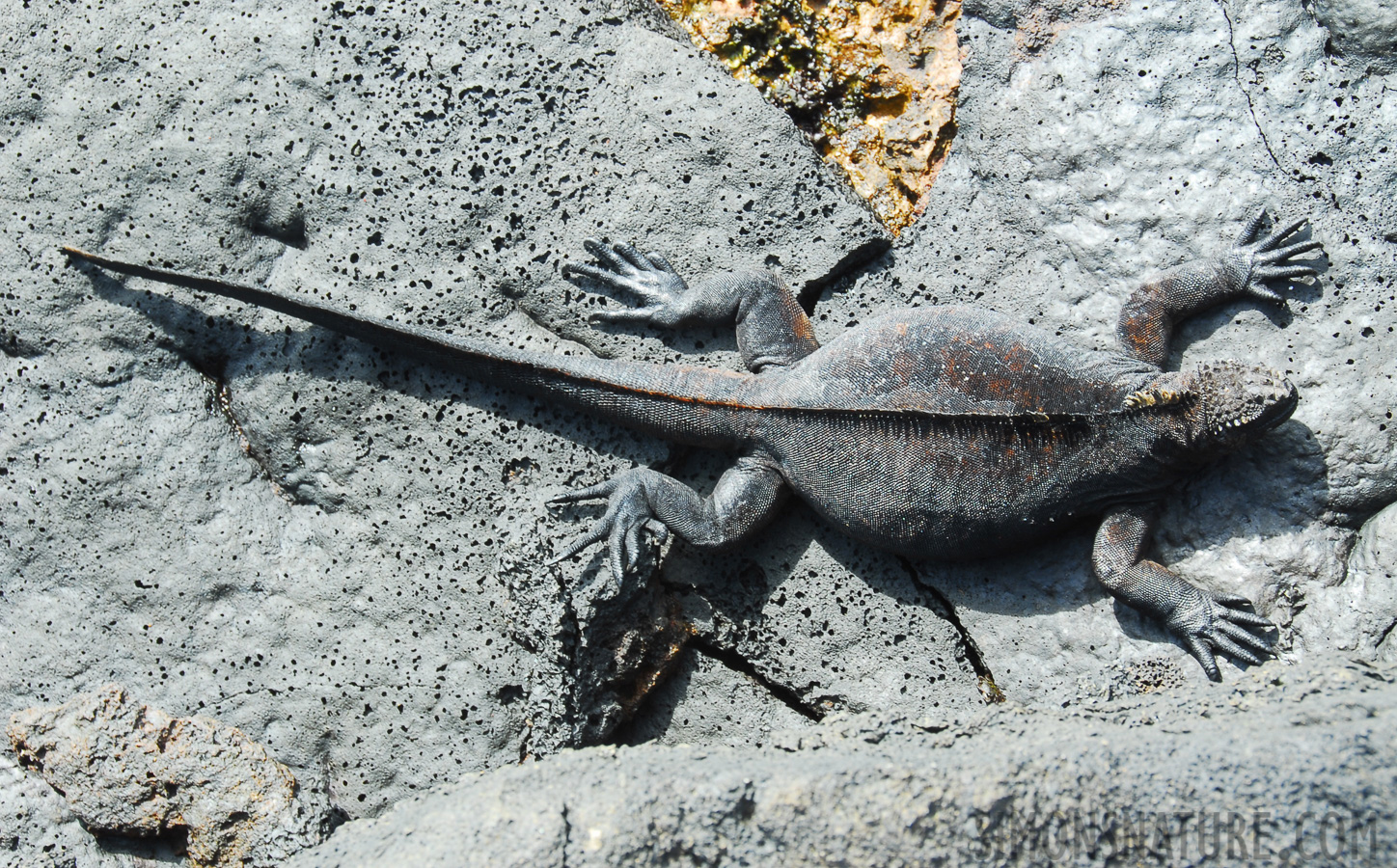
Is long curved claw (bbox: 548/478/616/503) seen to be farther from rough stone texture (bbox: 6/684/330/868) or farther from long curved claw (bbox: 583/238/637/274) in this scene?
rough stone texture (bbox: 6/684/330/868)

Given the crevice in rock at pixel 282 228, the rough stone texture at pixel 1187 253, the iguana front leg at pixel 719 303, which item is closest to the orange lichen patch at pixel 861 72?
the rough stone texture at pixel 1187 253

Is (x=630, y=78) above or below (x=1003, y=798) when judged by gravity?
above

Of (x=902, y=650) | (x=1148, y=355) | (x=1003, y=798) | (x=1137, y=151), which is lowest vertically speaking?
(x=902, y=650)

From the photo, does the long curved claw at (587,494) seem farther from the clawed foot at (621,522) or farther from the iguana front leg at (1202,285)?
the iguana front leg at (1202,285)

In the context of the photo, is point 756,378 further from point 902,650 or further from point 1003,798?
point 1003,798

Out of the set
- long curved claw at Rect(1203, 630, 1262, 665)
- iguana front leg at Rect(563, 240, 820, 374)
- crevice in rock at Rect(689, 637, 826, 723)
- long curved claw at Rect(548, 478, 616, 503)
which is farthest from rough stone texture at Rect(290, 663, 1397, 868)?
iguana front leg at Rect(563, 240, 820, 374)

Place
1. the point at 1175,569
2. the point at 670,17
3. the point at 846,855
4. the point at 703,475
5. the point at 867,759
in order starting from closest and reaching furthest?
the point at 846,855 → the point at 867,759 → the point at 1175,569 → the point at 703,475 → the point at 670,17

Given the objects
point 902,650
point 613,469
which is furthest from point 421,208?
point 902,650

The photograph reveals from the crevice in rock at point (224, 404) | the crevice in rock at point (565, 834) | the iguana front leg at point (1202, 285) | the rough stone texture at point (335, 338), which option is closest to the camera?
the crevice in rock at point (565, 834)
